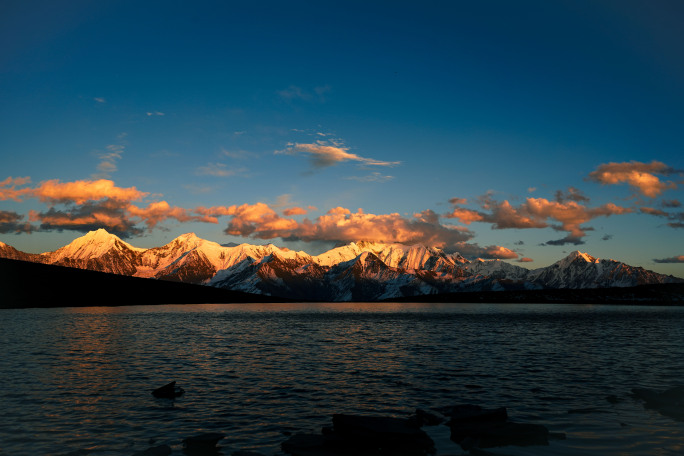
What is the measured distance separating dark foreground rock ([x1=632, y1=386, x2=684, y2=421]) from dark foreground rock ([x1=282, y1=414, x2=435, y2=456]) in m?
16.9

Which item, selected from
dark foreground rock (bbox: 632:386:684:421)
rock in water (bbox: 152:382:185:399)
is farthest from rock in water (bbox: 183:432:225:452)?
dark foreground rock (bbox: 632:386:684:421)

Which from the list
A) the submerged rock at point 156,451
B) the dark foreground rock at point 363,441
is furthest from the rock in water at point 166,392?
the dark foreground rock at point 363,441

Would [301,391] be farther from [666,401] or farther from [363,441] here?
[666,401]

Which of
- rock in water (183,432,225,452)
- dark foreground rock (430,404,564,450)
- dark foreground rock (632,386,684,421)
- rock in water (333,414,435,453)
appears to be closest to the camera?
rock in water (333,414,435,453)

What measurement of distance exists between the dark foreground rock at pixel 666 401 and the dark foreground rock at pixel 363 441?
16.9 meters

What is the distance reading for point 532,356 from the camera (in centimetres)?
6056

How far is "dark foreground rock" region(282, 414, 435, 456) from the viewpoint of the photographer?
2359 cm

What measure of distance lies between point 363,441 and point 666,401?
22.3m

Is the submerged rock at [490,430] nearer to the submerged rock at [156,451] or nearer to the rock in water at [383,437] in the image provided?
the rock in water at [383,437]

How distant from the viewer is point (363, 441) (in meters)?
24.4

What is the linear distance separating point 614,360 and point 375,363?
26.9 meters

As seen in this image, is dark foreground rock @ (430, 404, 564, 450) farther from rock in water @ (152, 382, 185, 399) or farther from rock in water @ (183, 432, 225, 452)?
rock in water @ (152, 382, 185, 399)

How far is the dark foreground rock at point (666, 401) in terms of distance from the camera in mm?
30641

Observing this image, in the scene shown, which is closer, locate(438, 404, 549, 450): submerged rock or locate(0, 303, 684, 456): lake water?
locate(438, 404, 549, 450): submerged rock
